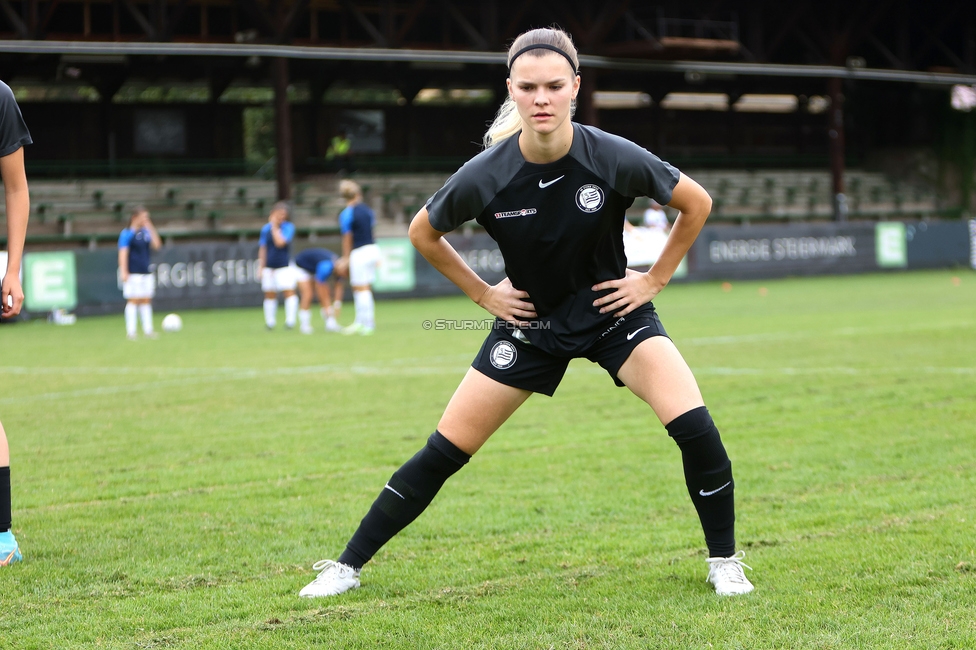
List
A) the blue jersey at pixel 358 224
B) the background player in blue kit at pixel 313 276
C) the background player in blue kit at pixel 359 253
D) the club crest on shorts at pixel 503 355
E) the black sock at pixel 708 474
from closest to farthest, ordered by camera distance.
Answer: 1. the black sock at pixel 708 474
2. the club crest on shorts at pixel 503 355
3. the background player in blue kit at pixel 359 253
4. the blue jersey at pixel 358 224
5. the background player in blue kit at pixel 313 276

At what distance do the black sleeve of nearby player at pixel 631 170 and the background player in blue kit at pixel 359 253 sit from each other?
1240cm

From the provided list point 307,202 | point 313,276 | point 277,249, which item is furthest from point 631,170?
point 307,202

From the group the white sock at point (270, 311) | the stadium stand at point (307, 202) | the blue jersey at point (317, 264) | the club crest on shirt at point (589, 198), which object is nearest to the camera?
the club crest on shirt at point (589, 198)

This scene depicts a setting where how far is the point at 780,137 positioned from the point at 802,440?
128 ft

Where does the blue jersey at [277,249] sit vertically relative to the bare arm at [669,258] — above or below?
below

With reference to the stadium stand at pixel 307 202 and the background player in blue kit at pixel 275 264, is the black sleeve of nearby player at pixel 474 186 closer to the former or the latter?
the background player in blue kit at pixel 275 264

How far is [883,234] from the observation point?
1230 inches

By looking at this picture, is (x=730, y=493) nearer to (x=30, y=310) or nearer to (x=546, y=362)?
(x=546, y=362)

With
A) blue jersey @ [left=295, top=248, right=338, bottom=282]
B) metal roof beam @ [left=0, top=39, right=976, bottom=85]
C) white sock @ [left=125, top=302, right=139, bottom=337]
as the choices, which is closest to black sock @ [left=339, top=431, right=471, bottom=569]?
blue jersey @ [left=295, top=248, right=338, bottom=282]

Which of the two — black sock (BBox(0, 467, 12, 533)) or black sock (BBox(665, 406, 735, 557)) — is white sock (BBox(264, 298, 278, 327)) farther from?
black sock (BBox(665, 406, 735, 557))

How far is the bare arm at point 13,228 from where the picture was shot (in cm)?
442

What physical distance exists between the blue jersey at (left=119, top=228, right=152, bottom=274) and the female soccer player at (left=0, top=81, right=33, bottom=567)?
12541 millimetres

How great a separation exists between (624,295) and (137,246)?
1403cm

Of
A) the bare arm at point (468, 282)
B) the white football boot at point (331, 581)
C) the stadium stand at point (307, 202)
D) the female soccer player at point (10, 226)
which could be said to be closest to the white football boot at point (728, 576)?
the bare arm at point (468, 282)
